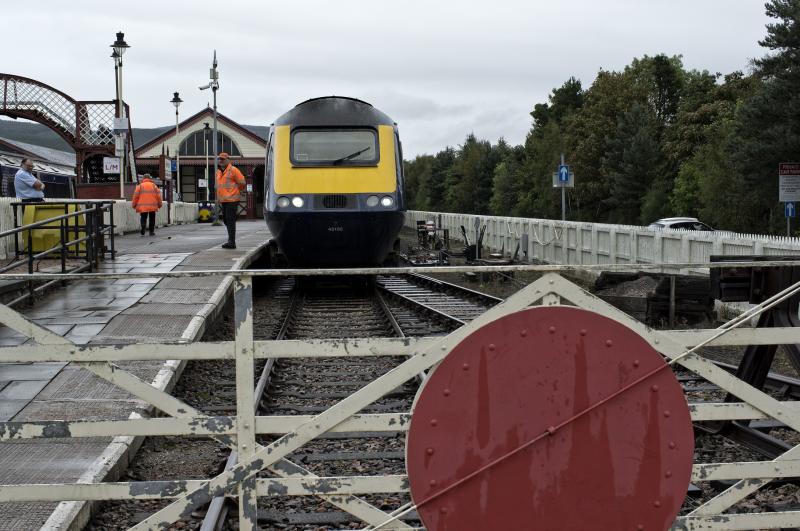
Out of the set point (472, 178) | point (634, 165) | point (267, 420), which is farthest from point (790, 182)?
point (472, 178)

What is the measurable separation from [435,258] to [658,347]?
24.7 m

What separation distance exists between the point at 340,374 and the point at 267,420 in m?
4.98

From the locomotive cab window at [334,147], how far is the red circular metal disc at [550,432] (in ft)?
36.9

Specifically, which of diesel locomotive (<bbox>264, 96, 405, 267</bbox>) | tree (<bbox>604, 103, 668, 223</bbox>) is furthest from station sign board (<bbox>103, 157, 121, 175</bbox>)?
tree (<bbox>604, 103, 668, 223</bbox>)

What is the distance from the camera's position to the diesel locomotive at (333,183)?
46.9 ft

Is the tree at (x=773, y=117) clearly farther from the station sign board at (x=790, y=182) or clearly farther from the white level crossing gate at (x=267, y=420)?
the white level crossing gate at (x=267, y=420)

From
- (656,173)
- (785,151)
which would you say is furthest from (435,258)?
(656,173)

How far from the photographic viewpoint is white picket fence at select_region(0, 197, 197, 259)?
15.5m

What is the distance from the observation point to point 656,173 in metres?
62.4

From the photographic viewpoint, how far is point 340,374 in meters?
8.66

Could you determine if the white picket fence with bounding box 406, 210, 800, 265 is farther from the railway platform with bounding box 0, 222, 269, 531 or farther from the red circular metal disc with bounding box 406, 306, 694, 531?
the red circular metal disc with bounding box 406, 306, 694, 531

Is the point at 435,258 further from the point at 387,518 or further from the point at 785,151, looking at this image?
the point at 387,518

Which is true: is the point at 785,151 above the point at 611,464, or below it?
above

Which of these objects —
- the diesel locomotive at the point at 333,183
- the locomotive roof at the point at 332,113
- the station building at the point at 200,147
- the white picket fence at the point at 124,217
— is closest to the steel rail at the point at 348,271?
the diesel locomotive at the point at 333,183
